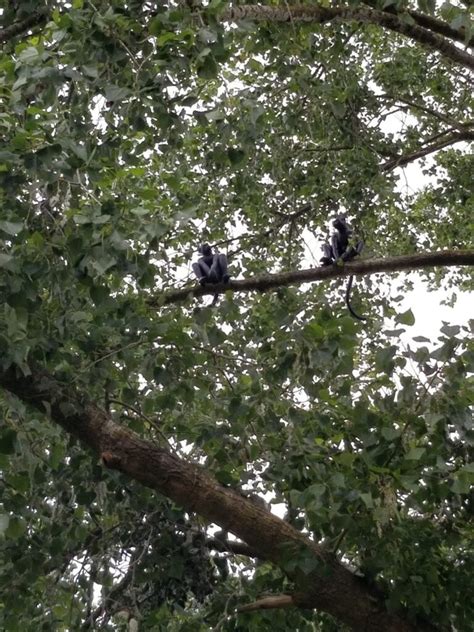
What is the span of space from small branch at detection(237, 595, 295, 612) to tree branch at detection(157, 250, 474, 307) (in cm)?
173

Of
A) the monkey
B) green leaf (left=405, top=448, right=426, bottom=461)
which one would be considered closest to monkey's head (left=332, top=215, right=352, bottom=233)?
the monkey

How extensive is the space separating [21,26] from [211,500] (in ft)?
7.27

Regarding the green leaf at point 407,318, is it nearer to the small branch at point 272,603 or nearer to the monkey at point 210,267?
the small branch at point 272,603

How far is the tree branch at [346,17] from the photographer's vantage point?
15.2ft

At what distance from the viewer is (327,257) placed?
689 centimetres

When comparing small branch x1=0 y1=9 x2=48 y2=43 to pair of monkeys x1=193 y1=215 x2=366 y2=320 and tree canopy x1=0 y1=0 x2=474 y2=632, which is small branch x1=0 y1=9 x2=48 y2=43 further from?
pair of monkeys x1=193 y1=215 x2=366 y2=320

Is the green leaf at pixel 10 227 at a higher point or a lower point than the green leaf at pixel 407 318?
lower

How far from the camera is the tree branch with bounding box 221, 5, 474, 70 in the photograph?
4620 mm

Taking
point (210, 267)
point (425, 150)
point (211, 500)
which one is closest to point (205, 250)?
point (210, 267)

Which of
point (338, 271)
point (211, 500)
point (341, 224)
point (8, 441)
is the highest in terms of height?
point (341, 224)

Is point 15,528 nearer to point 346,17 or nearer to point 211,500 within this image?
point 211,500

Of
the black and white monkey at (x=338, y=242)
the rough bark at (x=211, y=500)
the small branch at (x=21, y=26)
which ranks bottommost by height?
the rough bark at (x=211, y=500)

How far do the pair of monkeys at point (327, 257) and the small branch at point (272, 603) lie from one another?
1753 mm

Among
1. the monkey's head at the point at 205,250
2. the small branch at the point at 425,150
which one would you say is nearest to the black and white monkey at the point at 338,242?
the small branch at the point at 425,150
